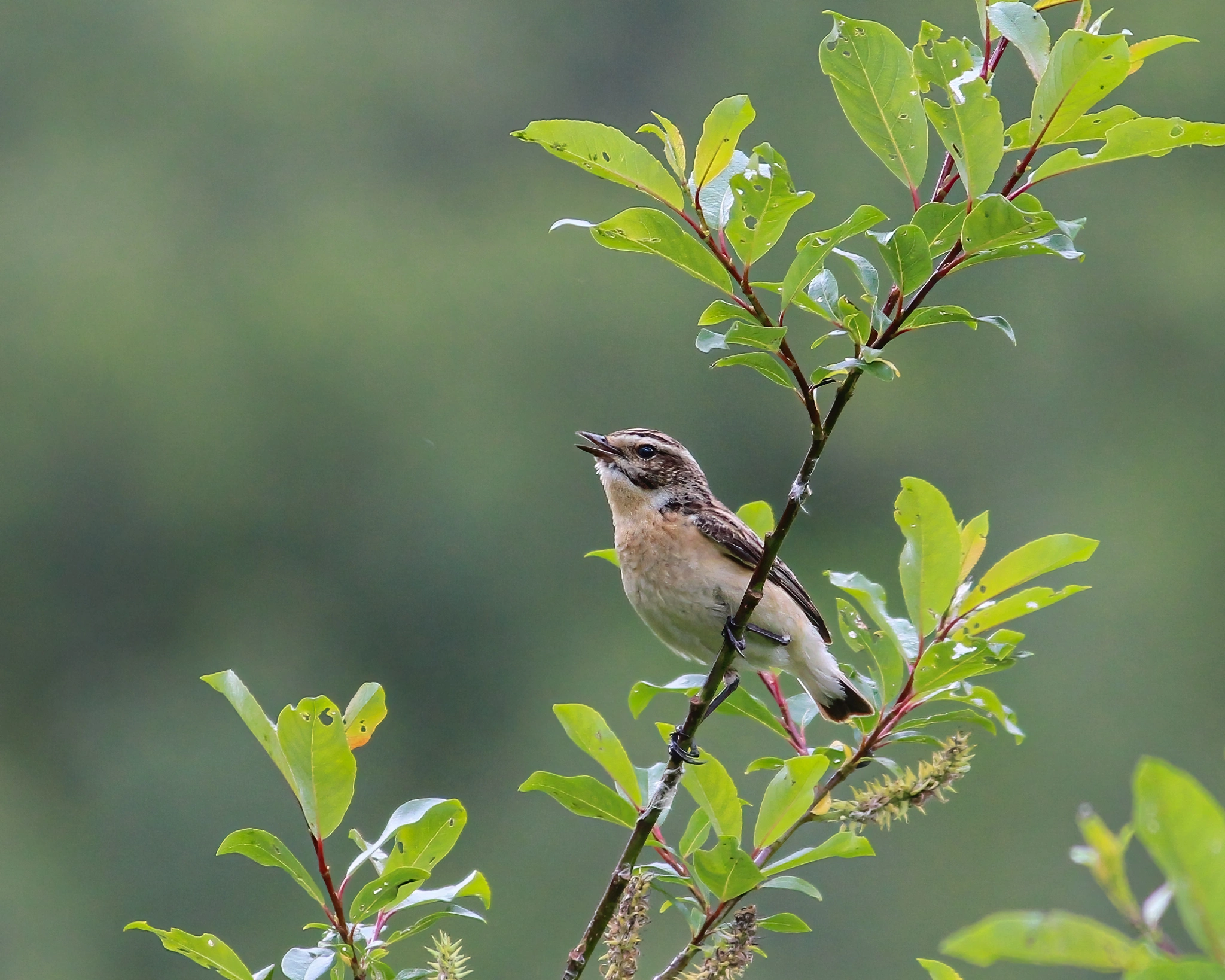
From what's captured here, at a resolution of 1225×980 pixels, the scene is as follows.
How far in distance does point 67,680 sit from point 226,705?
17.7 ft

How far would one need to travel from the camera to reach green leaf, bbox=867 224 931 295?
7.64ft

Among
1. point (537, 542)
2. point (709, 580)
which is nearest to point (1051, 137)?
point (709, 580)

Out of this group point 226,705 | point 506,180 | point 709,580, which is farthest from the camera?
point 506,180

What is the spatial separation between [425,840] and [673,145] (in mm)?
1347

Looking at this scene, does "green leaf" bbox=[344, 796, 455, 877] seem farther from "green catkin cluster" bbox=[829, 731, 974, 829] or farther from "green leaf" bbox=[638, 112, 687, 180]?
"green leaf" bbox=[638, 112, 687, 180]

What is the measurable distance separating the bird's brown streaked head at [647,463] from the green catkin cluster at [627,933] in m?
2.95

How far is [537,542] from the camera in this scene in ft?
108

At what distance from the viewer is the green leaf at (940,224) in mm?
2369

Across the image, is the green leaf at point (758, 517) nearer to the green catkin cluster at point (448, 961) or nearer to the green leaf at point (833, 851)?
the green leaf at point (833, 851)

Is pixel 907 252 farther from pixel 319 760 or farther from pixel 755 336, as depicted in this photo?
pixel 319 760

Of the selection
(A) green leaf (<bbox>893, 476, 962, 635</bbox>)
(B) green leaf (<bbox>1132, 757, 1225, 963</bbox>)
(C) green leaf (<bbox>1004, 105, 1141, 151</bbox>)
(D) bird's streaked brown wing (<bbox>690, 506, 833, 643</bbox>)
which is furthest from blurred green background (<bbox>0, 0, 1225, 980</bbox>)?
(B) green leaf (<bbox>1132, 757, 1225, 963</bbox>)

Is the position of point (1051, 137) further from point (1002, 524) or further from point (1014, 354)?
point (1014, 354)

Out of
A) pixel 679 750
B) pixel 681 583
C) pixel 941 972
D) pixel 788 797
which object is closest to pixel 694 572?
pixel 681 583

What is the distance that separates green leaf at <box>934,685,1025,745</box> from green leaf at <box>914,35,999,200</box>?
93 cm
